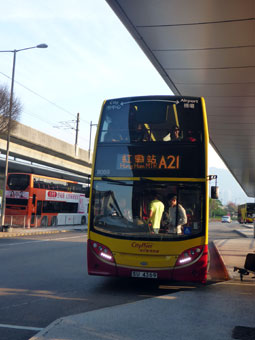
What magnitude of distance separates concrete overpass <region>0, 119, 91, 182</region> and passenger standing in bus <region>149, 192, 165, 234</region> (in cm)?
2226

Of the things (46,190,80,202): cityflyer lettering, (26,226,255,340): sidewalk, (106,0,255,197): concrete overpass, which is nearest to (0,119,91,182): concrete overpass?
(46,190,80,202): cityflyer lettering

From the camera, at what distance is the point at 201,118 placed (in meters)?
9.29

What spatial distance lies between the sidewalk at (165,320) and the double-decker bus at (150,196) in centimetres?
91

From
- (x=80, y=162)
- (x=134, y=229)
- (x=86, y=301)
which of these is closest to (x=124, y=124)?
(x=134, y=229)

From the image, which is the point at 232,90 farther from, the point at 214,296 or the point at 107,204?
the point at 214,296

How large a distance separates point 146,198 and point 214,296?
92.5 inches

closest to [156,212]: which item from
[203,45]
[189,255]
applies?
Result: [189,255]

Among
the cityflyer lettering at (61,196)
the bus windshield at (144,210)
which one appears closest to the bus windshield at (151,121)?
the bus windshield at (144,210)

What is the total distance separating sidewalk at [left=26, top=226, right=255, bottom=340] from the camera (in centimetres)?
539

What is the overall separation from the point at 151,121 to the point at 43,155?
30.6m

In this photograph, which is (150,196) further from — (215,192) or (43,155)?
(43,155)

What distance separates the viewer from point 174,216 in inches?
348

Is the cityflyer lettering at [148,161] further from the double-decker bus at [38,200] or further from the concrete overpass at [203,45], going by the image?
the double-decker bus at [38,200]

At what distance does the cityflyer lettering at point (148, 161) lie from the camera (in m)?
8.97
